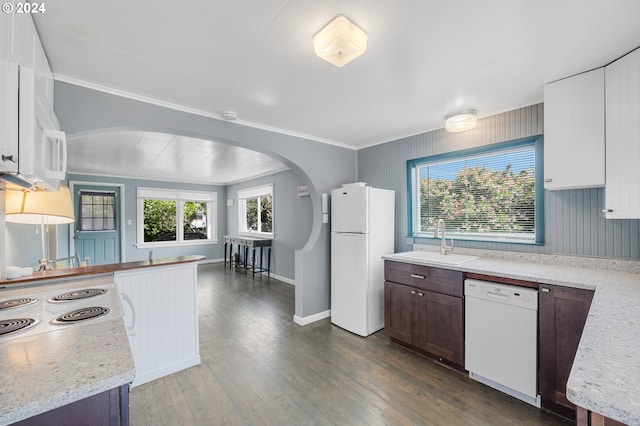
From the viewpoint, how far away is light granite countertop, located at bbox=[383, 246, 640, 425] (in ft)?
2.06

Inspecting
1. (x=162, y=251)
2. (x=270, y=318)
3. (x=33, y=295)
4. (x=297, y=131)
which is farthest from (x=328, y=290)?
(x=162, y=251)

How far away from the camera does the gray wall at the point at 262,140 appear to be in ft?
6.68

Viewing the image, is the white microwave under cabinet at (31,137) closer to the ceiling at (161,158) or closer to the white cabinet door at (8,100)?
the white cabinet door at (8,100)

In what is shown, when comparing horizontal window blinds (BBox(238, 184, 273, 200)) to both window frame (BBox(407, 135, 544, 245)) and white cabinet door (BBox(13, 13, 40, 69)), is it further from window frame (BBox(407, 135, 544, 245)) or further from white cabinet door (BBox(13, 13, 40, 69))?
white cabinet door (BBox(13, 13, 40, 69))

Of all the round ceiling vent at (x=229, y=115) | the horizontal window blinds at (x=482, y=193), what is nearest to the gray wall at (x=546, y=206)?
the horizontal window blinds at (x=482, y=193)

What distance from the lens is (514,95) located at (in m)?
2.31

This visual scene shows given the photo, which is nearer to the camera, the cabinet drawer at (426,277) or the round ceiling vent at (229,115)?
the cabinet drawer at (426,277)

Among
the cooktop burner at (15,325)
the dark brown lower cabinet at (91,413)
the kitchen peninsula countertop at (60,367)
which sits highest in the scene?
the cooktop burner at (15,325)

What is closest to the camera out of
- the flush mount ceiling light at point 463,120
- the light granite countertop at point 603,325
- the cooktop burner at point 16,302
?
the light granite countertop at point 603,325

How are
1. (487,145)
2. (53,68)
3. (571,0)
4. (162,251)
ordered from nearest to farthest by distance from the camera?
(571,0)
(53,68)
(487,145)
(162,251)

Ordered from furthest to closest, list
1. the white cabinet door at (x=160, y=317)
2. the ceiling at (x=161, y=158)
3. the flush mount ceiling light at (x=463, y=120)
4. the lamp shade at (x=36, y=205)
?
the ceiling at (x=161, y=158), the flush mount ceiling light at (x=463, y=120), the white cabinet door at (x=160, y=317), the lamp shade at (x=36, y=205)

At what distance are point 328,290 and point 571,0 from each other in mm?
3364

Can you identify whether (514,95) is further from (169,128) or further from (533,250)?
(169,128)

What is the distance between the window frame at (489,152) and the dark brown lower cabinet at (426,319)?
2.59ft
